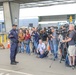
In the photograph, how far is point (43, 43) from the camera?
15.3 meters

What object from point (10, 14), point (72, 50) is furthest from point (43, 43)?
point (10, 14)

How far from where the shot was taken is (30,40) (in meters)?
17.4

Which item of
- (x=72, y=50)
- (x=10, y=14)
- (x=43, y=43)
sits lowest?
(x=43, y=43)

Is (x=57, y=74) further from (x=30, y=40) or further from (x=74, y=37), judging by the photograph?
(x=30, y=40)

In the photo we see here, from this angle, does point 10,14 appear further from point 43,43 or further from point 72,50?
point 72,50

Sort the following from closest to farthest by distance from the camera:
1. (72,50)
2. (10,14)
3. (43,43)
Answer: (72,50) < (43,43) < (10,14)

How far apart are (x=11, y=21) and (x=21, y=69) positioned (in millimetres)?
18616

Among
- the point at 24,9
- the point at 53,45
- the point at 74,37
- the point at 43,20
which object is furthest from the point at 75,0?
the point at 74,37

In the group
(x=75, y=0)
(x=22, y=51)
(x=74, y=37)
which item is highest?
(x=75, y=0)

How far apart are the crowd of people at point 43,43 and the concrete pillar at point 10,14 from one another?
427 inches

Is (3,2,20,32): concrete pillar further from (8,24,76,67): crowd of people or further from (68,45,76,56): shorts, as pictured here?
(68,45,76,56): shorts

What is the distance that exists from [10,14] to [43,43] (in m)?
14.7

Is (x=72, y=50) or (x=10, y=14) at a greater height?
(x=10, y=14)

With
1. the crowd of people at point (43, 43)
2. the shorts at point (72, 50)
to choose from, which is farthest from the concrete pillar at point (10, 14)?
the shorts at point (72, 50)
